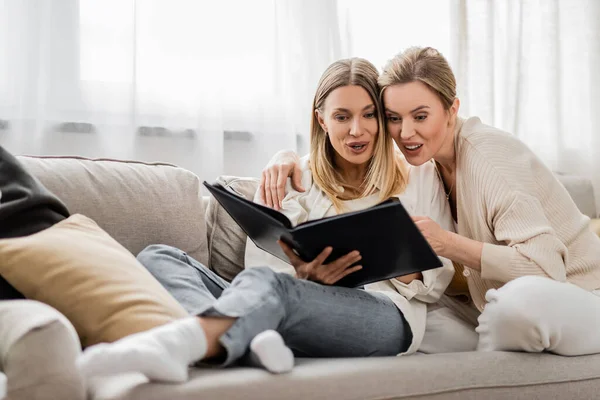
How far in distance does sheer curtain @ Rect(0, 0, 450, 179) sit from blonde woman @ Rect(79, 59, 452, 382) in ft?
2.09

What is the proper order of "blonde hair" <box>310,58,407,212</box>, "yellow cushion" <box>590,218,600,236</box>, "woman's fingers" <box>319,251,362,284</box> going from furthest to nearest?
"yellow cushion" <box>590,218,600,236</box>
"blonde hair" <box>310,58,407,212</box>
"woman's fingers" <box>319,251,362,284</box>

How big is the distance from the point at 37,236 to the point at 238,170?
129 centimetres

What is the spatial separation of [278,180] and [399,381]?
746mm

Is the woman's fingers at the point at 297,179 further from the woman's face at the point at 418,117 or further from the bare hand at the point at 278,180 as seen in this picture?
the woman's face at the point at 418,117

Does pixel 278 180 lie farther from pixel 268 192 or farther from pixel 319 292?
pixel 319 292

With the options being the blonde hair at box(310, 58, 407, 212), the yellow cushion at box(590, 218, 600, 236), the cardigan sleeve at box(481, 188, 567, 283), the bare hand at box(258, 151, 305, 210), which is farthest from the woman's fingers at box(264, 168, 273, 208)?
the yellow cushion at box(590, 218, 600, 236)

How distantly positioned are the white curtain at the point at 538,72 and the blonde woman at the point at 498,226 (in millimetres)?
1185

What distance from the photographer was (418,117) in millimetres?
1745

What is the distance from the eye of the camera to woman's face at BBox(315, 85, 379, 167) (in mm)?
1779

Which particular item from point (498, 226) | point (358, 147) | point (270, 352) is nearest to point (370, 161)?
point (358, 147)

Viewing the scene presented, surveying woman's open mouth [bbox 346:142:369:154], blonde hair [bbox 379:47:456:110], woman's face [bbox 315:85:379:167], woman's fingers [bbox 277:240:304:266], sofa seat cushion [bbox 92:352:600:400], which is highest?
blonde hair [bbox 379:47:456:110]

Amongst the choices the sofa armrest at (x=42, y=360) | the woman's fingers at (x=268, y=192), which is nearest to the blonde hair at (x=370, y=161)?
the woman's fingers at (x=268, y=192)

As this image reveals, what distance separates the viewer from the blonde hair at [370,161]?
5.87ft

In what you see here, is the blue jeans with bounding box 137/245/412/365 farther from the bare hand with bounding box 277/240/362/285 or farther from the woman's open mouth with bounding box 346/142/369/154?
the woman's open mouth with bounding box 346/142/369/154
